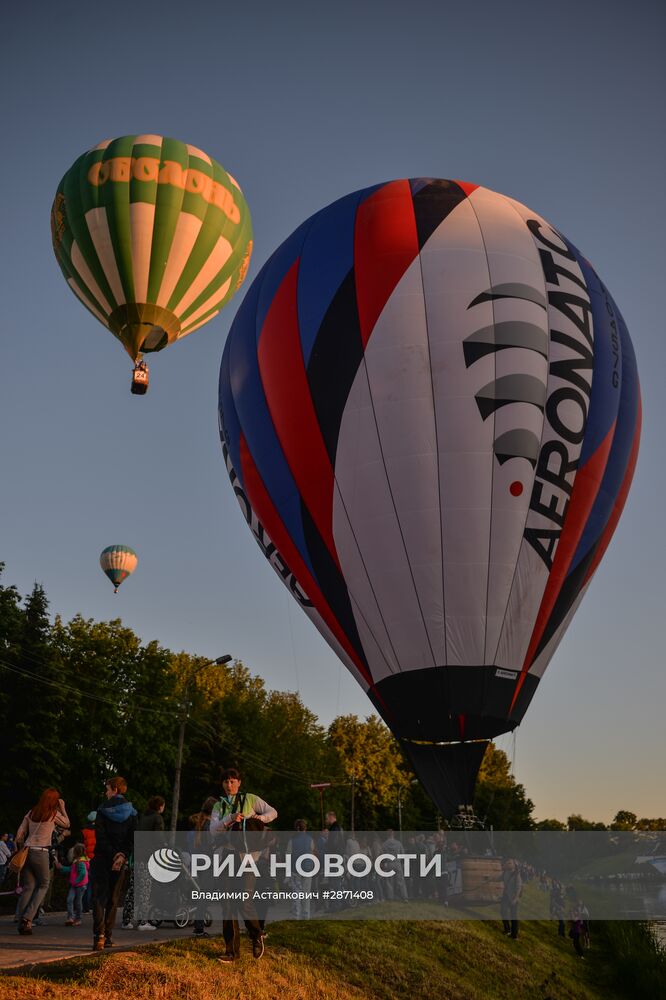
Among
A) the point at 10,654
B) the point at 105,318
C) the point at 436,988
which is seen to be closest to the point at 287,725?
the point at 10,654

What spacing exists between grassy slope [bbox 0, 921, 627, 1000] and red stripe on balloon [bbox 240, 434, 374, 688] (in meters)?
5.55

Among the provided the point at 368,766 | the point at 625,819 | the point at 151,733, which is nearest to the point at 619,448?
the point at 151,733

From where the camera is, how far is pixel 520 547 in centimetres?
1897

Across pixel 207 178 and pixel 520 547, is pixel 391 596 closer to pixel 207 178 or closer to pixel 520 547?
pixel 520 547

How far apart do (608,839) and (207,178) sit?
95.7 metres

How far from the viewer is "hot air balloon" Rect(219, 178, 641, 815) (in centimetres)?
1861

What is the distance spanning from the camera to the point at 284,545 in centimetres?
2120

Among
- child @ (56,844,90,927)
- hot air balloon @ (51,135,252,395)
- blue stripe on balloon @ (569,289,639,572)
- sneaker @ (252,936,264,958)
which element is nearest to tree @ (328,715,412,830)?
hot air balloon @ (51,135,252,395)

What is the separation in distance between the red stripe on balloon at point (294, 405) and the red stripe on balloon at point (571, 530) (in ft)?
14.5

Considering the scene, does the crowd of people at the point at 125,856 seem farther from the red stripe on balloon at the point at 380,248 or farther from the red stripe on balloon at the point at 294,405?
the red stripe on balloon at the point at 380,248

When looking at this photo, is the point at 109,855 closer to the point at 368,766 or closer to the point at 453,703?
the point at 453,703

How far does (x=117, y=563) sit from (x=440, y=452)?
30.4 m

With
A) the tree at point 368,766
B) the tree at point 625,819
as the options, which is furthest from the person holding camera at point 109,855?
the tree at point 625,819

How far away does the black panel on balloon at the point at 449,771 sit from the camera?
18.2 metres
